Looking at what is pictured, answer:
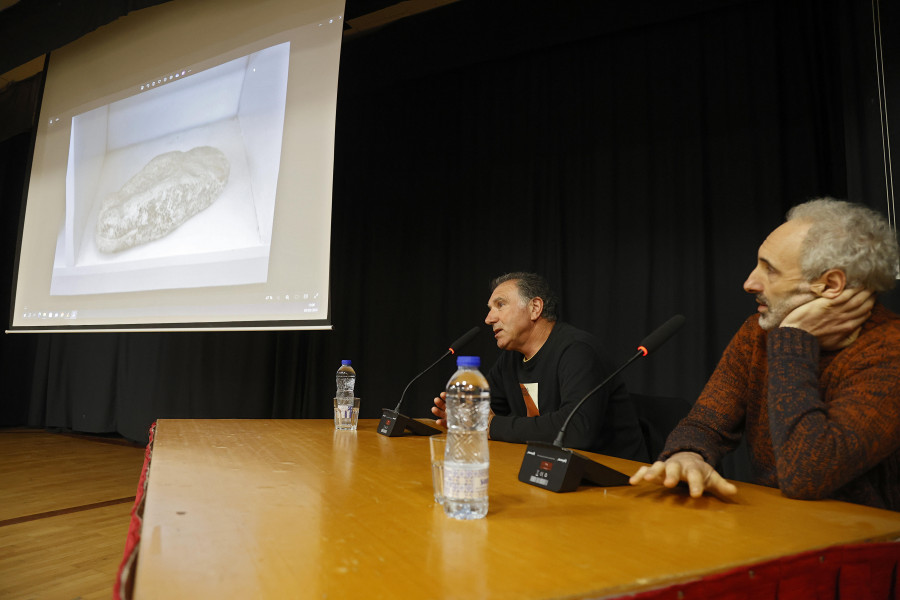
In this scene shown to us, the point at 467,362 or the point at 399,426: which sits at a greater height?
the point at 467,362

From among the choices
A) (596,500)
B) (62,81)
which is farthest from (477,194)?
(596,500)

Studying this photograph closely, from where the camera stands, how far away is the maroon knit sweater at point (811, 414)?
0.91 meters

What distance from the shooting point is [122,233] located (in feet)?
9.78

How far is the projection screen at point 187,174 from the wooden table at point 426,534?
4.87 feet

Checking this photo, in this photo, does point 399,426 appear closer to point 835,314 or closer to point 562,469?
point 562,469

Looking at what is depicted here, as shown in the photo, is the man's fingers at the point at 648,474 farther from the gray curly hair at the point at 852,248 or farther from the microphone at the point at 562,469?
the gray curly hair at the point at 852,248

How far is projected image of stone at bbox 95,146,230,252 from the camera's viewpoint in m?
2.77

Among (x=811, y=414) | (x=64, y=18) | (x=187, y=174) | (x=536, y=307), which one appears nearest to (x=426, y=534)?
(x=811, y=414)

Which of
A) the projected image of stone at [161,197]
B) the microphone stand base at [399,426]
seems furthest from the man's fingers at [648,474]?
the projected image of stone at [161,197]

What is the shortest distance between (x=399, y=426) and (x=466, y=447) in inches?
34.6

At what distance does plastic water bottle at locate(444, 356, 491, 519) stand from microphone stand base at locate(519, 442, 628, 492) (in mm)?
133

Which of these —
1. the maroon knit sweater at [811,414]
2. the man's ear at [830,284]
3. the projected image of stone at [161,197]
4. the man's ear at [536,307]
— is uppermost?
the projected image of stone at [161,197]

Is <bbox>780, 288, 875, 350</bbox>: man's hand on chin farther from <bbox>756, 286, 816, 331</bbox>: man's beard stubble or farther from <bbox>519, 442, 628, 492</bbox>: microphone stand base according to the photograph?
<bbox>519, 442, 628, 492</bbox>: microphone stand base

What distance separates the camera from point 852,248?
1.08 metres
